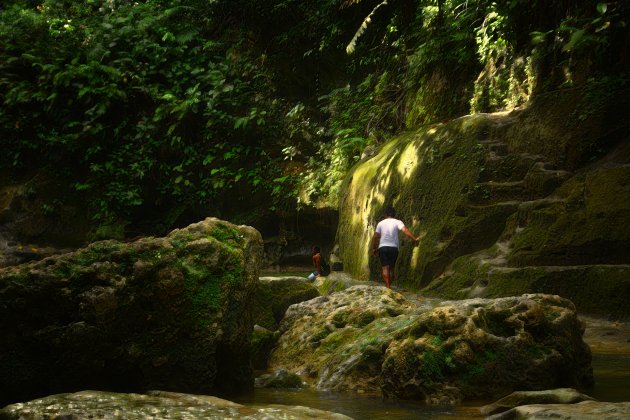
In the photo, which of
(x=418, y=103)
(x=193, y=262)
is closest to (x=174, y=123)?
(x=418, y=103)

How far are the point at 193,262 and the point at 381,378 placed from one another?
1874 millimetres

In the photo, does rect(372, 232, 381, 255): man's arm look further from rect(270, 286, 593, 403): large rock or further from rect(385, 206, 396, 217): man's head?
rect(270, 286, 593, 403): large rock

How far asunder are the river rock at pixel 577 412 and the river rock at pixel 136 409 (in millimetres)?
1075

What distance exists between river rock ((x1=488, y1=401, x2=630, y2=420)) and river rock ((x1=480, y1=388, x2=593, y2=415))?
46 cm

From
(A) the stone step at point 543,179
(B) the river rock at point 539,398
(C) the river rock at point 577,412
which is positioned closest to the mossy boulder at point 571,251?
(A) the stone step at point 543,179

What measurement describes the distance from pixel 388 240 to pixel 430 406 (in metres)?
5.96

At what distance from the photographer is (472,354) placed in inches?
211

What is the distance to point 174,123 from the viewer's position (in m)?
18.5

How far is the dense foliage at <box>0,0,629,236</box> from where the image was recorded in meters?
17.1

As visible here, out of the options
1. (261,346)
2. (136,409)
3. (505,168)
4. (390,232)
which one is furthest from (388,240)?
(136,409)

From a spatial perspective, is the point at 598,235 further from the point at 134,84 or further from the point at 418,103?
the point at 134,84

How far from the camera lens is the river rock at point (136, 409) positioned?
13.3 ft

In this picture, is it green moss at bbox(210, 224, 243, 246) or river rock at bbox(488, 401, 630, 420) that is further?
green moss at bbox(210, 224, 243, 246)

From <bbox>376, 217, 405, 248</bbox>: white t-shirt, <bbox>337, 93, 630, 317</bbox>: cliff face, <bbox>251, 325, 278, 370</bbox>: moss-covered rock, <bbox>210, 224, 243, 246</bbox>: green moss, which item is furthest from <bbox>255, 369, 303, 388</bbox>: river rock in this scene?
<bbox>376, 217, 405, 248</bbox>: white t-shirt
